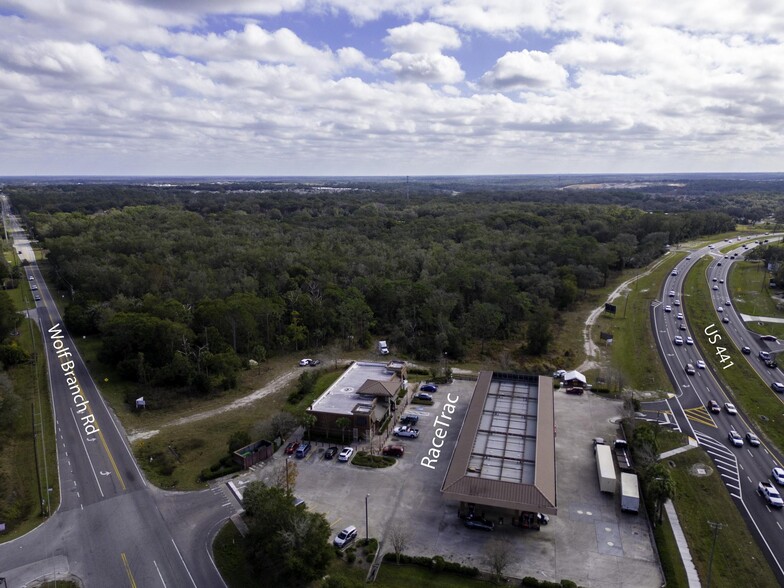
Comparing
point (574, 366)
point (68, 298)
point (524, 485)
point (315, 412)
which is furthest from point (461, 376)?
point (68, 298)

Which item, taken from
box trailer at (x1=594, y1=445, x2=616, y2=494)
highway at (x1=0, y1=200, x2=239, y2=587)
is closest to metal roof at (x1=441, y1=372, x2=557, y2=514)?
box trailer at (x1=594, y1=445, x2=616, y2=494)

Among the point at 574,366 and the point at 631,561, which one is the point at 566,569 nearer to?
the point at 631,561

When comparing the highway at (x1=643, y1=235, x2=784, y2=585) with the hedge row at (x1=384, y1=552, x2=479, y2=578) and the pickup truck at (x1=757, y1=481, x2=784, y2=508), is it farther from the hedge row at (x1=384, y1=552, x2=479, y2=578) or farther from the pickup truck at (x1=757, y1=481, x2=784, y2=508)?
the hedge row at (x1=384, y1=552, x2=479, y2=578)

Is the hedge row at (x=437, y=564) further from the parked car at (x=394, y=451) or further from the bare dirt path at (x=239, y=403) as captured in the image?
the bare dirt path at (x=239, y=403)

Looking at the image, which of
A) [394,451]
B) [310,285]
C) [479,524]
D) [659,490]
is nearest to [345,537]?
[479,524]

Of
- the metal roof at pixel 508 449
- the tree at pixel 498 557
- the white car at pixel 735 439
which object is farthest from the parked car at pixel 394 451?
the white car at pixel 735 439

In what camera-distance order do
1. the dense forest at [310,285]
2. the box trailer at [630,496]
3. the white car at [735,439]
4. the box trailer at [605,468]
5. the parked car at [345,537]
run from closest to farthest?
the parked car at [345,537]
the box trailer at [630,496]
the box trailer at [605,468]
the white car at [735,439]
the dense forest at [310,285]

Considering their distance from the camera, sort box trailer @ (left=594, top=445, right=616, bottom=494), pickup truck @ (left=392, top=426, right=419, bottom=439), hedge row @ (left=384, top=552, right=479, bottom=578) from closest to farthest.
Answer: hedge row @ (left=384, top=552, right=479, bottom=578) → box trailer @ (left=594, top=445, right=616, bottom=494) → pickup truck @ (left=392, top=426, right=419, bottom=439)
